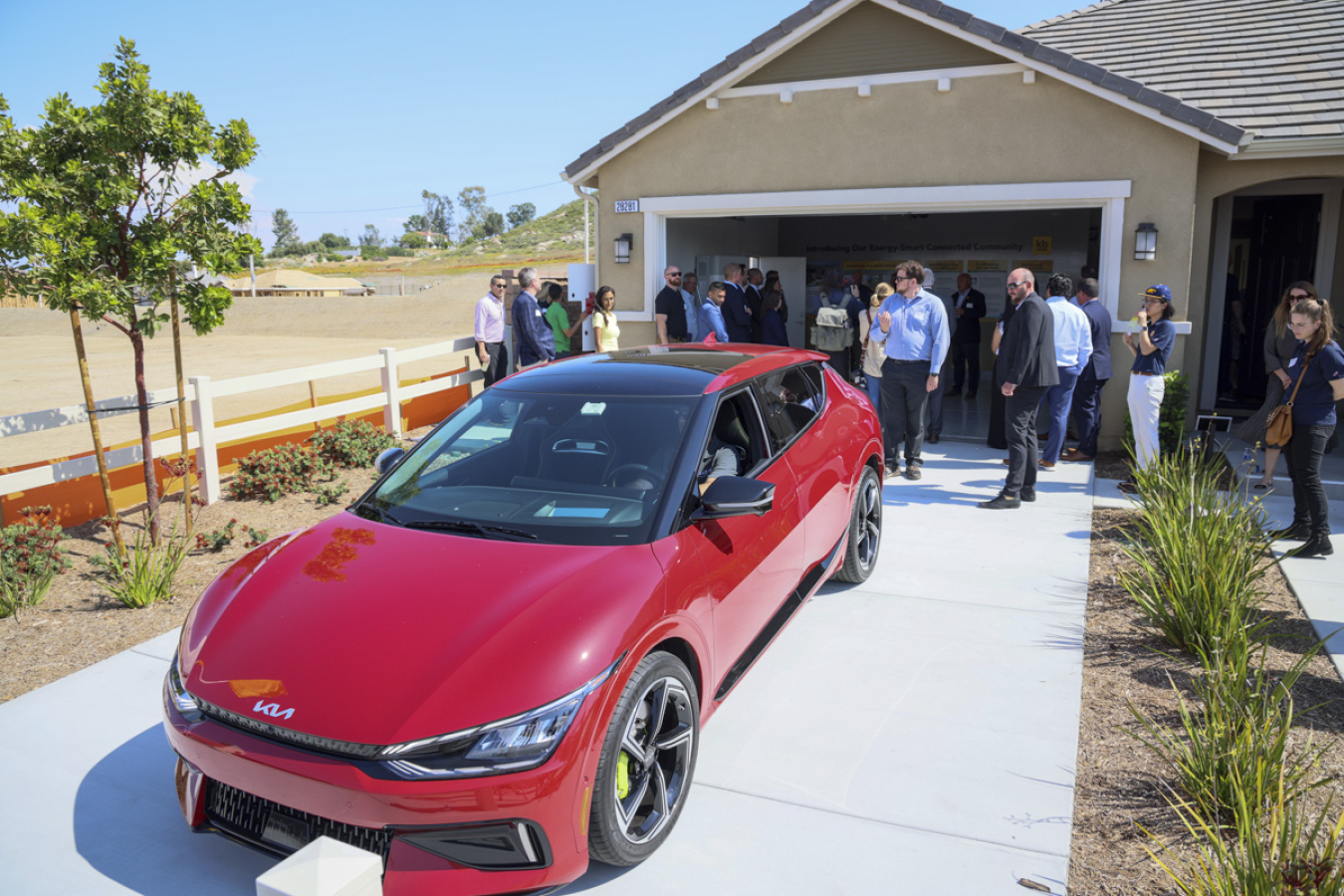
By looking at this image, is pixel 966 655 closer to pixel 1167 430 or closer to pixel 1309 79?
pixel 1167 430

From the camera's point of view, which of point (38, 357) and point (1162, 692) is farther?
point (38, 357)

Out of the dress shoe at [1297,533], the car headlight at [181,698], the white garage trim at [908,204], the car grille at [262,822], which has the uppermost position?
the white garage trim at [908,204]

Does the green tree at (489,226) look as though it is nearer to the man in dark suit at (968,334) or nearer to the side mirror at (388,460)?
the man in dark suit at (968,334)

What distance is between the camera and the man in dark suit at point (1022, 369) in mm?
7730

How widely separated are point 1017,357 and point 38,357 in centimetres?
3190

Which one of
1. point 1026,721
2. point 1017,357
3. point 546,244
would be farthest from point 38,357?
point 546,244

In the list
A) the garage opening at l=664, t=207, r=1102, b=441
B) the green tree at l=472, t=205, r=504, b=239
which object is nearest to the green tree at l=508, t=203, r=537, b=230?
the green tree at l=472, t=205, r=504, b=239

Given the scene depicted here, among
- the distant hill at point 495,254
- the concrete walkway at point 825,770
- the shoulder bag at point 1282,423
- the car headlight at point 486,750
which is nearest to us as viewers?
the car headlight at point 486,750

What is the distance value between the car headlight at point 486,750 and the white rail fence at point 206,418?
5.35m

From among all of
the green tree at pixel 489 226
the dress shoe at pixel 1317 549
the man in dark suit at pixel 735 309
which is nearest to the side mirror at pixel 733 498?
the dress shoe at pixel 1317 549

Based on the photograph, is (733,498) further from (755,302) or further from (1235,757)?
(755,302)

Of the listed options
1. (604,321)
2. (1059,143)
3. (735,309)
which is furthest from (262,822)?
(735,309)

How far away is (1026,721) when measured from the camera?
13.9 ft

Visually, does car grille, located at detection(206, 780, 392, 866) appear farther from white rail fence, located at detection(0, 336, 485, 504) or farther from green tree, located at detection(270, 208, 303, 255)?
green tree, located at detection(270, 208, 303, 255)
